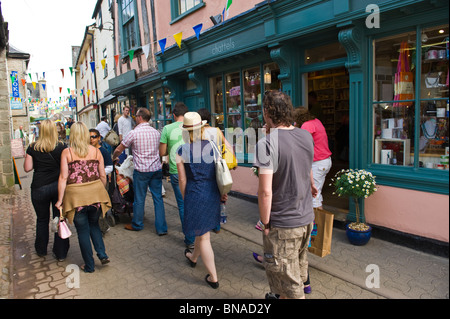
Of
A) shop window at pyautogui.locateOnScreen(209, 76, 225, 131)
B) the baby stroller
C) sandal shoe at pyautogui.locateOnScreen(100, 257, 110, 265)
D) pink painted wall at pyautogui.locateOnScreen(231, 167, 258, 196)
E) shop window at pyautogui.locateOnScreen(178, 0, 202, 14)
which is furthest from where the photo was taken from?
shop window at pyautogui.locateOnScreen(178, 0, 202, 14)

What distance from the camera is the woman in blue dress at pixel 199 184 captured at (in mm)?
3281

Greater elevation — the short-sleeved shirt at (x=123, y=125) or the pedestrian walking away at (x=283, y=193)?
the short-sleeved shirt at (x=123, y=125)

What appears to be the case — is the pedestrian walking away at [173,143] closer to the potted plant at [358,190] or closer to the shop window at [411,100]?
the potted plant at [358,190]

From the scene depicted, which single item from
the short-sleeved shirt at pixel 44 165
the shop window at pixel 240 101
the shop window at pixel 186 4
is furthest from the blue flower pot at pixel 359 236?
the shop window at pixel 186 4

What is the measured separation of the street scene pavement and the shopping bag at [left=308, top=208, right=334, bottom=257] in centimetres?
38

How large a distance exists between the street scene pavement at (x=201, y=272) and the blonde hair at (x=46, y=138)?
4.83 feet

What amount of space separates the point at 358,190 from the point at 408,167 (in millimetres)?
684

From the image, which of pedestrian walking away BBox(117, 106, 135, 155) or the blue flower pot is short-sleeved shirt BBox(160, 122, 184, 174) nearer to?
the blue flower pot

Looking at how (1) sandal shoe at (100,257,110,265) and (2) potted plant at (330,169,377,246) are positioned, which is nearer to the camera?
(1) sandal shoe at (100,257,110,265)

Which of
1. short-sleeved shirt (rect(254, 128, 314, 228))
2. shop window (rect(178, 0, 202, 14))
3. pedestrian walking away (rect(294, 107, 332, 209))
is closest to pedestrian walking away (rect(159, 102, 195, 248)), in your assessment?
pedestrian walking away (rect(294, 107, 332, 209))

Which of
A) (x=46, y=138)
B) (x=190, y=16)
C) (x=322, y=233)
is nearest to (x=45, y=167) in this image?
(x=46, y=138)

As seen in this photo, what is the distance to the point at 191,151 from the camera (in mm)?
3281

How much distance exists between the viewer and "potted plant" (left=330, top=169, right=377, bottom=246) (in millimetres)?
4191
